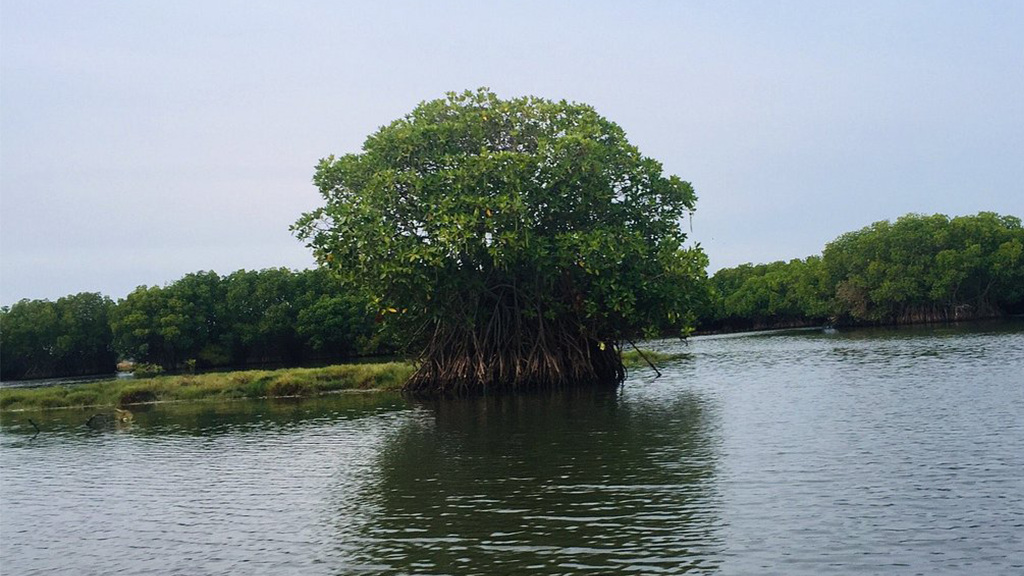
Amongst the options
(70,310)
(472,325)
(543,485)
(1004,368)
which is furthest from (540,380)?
(70,310)

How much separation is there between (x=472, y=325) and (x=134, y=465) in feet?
64.8

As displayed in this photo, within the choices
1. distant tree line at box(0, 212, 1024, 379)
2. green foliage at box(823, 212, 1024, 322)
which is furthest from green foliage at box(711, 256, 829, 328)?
green foliage at box(823, 212, 1024, 322)

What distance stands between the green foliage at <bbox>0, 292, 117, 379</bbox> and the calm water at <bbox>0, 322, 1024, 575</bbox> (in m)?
95.4

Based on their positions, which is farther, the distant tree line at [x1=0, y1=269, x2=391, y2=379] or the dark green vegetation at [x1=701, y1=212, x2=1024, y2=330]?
the distant tree line at [x1=0, y1=269, x2=391, y2=379]

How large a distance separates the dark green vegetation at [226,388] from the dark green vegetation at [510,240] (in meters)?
5.59

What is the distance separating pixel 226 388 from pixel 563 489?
37.3 metres

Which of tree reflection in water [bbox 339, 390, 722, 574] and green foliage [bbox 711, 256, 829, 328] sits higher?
green foliage [bbox 711, 256, 829, 328]

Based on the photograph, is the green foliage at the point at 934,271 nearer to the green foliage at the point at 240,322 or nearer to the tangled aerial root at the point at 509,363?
the green foliage at the point at 240,322

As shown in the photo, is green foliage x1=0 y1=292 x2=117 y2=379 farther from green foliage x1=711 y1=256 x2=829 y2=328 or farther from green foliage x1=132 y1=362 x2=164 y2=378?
green foliage x1=711 y1=256 x2=829 y2=328

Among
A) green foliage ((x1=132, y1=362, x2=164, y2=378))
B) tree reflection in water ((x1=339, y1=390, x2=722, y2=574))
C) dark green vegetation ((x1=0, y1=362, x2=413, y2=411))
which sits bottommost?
tree reflection in water ((x1=339, y1=390, x2=722, y2=574))

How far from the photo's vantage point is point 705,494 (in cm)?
1811

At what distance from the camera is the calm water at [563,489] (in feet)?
47.5

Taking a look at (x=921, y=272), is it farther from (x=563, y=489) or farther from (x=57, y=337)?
(x=57, y=337)

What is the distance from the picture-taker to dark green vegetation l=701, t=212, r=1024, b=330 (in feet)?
374
